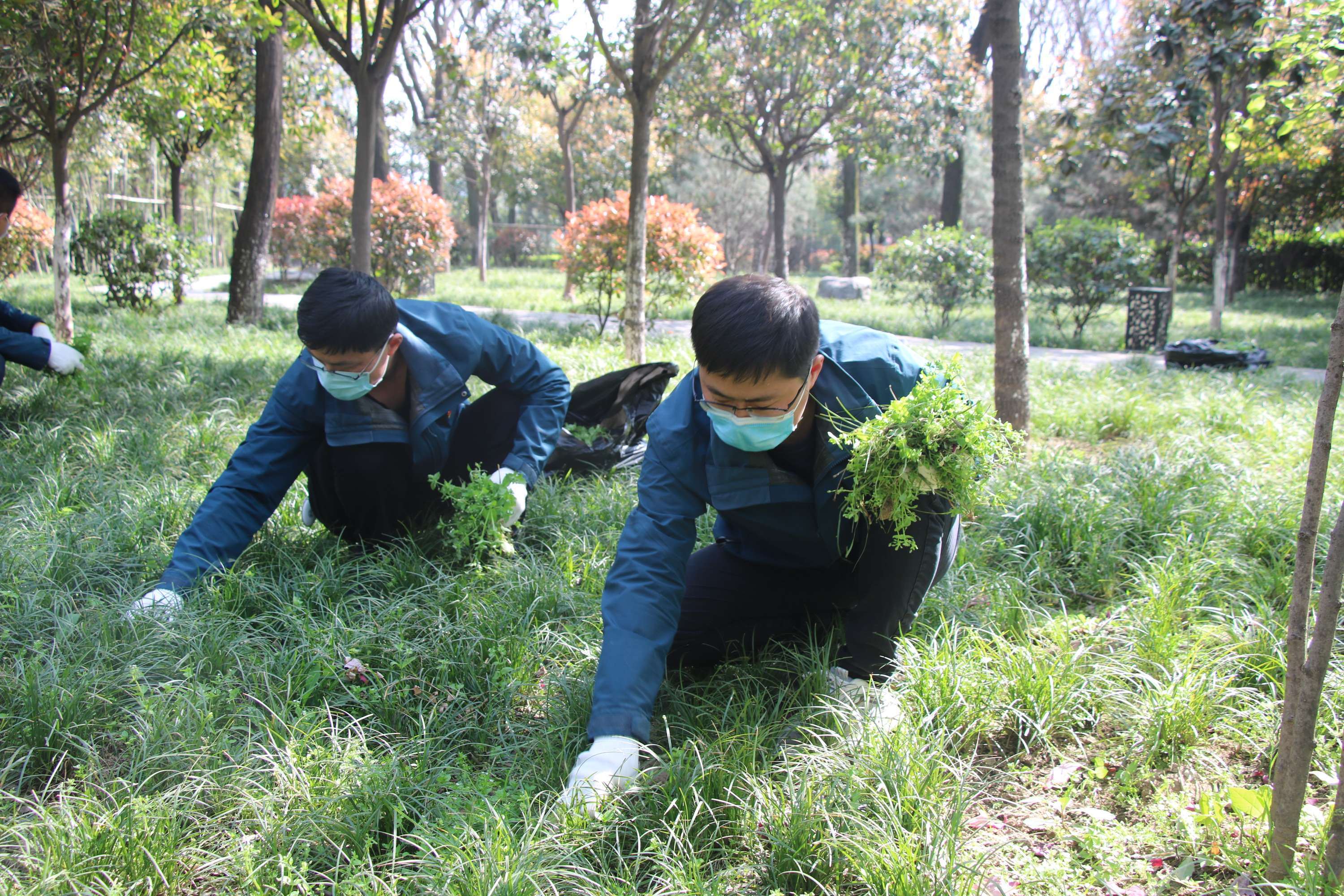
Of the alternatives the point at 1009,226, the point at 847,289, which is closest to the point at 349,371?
the point at 1009,226

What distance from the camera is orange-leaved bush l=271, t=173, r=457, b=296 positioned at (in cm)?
1070

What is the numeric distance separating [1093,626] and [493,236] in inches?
1125

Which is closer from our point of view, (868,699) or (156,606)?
(868,699)

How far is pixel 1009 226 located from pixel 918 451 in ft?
8.86

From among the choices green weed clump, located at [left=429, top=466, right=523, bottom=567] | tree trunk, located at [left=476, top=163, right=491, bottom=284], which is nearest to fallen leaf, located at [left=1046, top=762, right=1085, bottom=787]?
green weed clump, located at [left=429, top=466, right=523, bottom=567]

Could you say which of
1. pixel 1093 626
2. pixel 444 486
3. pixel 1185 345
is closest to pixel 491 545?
pixel 444 486

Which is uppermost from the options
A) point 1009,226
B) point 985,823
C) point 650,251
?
point 650,251

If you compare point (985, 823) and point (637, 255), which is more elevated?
point (637, 255)

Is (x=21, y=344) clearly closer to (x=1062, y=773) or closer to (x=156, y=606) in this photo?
(x=156, y=606)

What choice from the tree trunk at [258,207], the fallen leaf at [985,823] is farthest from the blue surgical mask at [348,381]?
the tree trunk at [258,207]

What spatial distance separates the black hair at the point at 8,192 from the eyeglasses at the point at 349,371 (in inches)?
98.0

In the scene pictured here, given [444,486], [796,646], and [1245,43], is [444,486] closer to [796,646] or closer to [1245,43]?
[796,646]

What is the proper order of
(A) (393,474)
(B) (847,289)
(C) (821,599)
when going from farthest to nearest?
(B) (847,289) < (A) (393,474) < (C) (821,599)

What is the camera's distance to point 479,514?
8.79 feet
